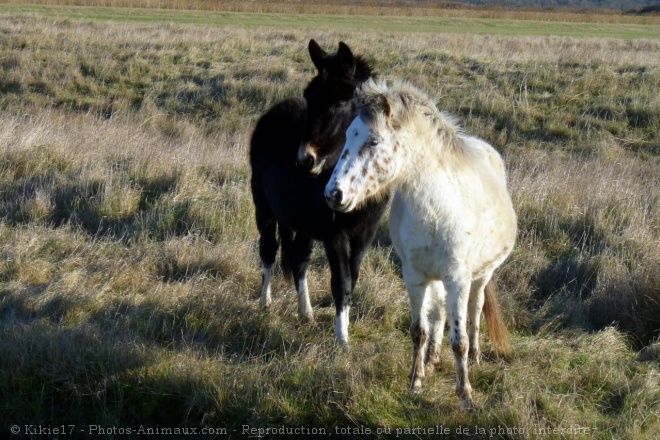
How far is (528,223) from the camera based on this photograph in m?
7.40

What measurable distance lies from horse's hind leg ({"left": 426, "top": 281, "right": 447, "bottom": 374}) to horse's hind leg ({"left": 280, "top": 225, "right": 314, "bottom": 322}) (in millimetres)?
1087

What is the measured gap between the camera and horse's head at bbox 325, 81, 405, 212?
3895 millimetres

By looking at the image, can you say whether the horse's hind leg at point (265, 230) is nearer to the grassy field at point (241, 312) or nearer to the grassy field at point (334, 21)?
the grassy field at point (241, 312)

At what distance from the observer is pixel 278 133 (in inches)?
238

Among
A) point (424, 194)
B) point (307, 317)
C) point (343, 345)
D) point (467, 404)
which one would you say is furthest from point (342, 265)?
point (467, 404)

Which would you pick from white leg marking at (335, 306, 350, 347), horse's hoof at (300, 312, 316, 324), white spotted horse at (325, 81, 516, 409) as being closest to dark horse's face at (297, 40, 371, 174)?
white spotted horse at (325, 81, 516, 409)

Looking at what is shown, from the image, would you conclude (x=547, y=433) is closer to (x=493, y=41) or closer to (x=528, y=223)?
(x=528, y=223)

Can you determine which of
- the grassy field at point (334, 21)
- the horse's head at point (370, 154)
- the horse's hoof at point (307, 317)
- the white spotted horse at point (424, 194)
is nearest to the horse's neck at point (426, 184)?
the white spotted horse at point (424, 194)

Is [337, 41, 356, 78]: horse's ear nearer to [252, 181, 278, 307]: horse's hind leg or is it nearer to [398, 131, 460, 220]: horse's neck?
[398, 131, 460, 220]: horse's neck

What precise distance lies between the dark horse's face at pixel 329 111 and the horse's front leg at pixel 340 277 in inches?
21.4

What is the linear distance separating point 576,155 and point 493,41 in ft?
37.1

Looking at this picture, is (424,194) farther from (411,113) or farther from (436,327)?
(436,327)

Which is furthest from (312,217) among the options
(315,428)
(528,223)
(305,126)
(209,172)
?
(209,172)

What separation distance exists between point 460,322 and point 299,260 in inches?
78.5
